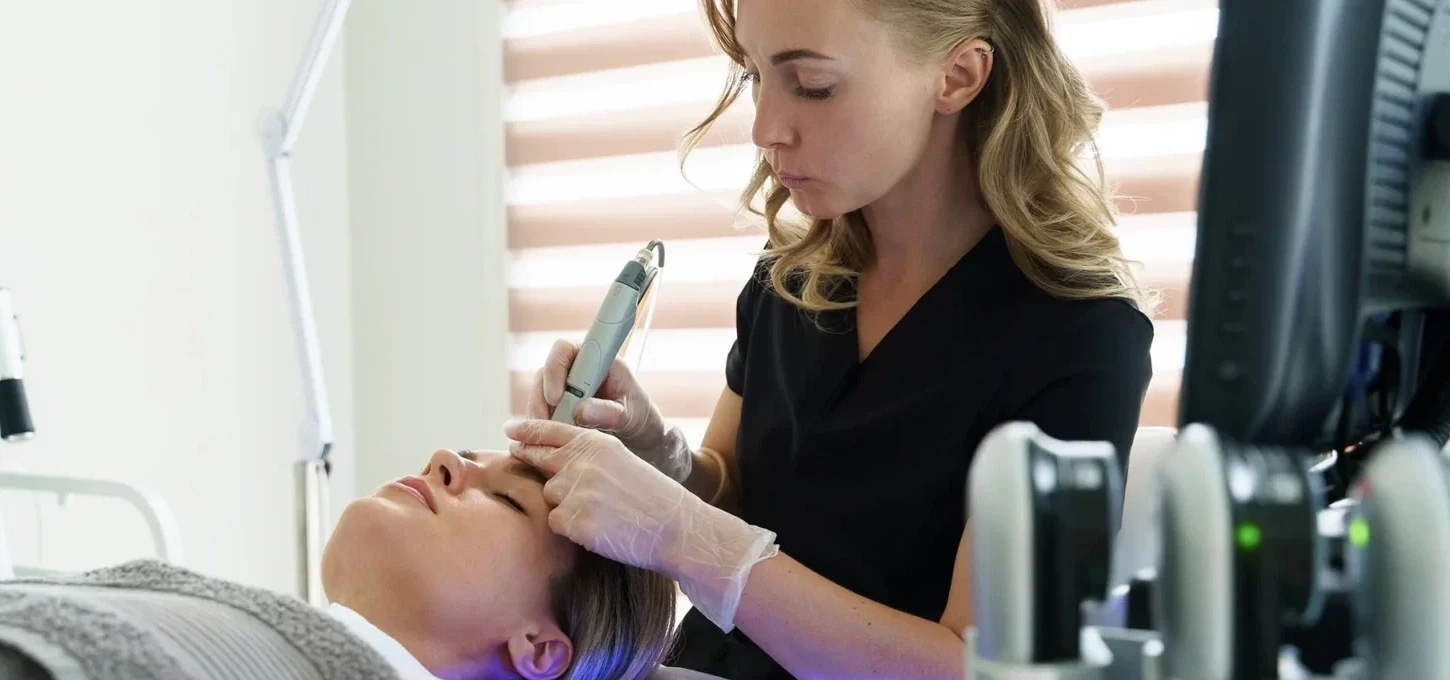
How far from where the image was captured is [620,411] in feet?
4.65

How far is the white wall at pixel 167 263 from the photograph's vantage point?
227 centimetres

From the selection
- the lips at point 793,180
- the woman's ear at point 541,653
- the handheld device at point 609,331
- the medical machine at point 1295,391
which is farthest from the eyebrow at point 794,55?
the medical machine at point 1295,391

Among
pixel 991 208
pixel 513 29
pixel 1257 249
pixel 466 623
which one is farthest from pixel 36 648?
pixel 513 29

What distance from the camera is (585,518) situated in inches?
46.6

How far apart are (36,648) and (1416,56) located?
2.78 feet

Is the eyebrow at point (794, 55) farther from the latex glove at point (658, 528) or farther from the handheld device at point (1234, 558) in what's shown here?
the handheld device at point (1234, 558)

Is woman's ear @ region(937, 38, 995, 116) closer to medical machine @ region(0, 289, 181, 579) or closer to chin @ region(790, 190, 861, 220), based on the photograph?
chin @ region(790, 190, 861, 220)

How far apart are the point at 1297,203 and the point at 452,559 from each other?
94cm

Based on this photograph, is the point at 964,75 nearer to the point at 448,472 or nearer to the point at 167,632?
the point at 448,472

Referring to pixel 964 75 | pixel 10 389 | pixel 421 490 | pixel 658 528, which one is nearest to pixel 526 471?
pixel 421 490

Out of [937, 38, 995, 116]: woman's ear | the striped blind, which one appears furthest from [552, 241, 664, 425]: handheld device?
the striped blind

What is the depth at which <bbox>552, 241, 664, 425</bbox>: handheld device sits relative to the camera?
1.34m

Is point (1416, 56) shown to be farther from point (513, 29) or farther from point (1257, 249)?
point (513, 29)

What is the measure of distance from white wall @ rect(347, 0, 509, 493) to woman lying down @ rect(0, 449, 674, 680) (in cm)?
138
